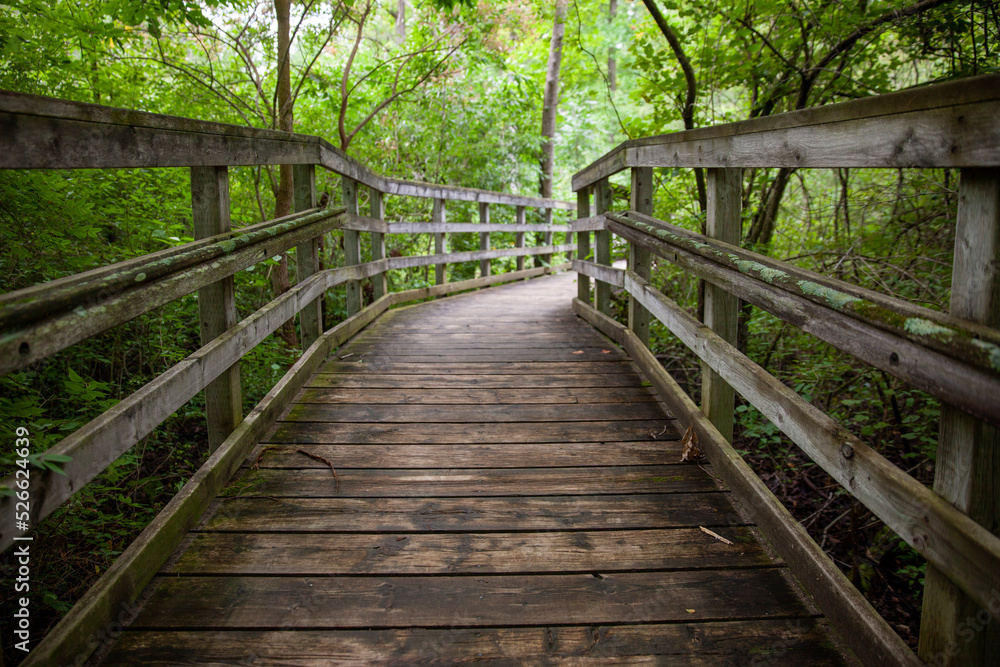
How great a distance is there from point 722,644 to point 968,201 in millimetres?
1153

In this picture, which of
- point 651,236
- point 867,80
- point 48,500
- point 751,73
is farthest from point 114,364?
point 867,80

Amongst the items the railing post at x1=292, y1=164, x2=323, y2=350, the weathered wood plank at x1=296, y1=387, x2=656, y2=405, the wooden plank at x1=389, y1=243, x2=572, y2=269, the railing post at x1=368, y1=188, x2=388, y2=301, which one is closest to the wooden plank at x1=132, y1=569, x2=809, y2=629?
the weathered wood plank at x1=296, y1=387, x2=656, y2=405

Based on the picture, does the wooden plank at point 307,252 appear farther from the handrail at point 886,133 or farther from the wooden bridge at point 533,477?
the handrail at point 886,133

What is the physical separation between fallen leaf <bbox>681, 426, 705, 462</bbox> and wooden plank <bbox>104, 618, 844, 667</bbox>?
994mm

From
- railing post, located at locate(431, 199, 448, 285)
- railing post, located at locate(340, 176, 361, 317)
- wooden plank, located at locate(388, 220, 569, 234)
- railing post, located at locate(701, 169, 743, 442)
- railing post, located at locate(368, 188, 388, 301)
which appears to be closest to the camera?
railing post, located at locate(701, 169, 743, 442)

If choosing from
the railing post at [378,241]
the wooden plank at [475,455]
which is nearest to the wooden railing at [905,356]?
the wooden plank at [475,455]

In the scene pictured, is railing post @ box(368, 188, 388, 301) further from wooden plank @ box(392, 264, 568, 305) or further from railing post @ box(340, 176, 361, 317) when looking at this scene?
railing post @ box(340, 176, 361, 317)

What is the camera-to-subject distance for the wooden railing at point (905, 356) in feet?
3.85

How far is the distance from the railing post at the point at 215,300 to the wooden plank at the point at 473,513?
372 mm

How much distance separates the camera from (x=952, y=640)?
1243 millimetres

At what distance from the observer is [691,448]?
2686 millimetres

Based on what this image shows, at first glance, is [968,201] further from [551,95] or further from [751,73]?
[551,95]

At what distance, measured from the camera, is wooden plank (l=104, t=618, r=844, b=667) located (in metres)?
1.55

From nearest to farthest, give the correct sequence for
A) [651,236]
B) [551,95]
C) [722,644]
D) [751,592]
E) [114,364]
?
[722,644] < [751,592] < [651,236] < [114,364] < [551,95]
